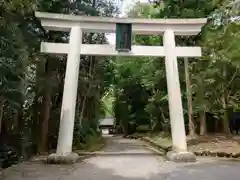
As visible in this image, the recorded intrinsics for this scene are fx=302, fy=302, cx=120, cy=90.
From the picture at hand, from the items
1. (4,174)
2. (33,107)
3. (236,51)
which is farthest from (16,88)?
(236,51)

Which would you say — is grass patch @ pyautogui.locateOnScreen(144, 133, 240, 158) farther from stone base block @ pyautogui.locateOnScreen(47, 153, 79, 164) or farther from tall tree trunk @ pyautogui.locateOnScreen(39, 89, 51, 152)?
tall tree trunk @ pyautogui.locateOnScreen(39, 89, 51, 152)

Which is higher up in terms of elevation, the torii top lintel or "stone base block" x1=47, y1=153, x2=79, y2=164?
the torii top lintel

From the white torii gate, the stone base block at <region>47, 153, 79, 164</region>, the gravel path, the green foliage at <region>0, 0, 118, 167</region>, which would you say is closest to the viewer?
the gravel path

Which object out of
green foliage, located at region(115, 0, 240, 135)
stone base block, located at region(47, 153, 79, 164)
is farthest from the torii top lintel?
→ stone base block, located at region(47, 153, 79, 164)

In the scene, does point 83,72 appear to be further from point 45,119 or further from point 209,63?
point 209,63

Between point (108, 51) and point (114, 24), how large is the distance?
1.00 m

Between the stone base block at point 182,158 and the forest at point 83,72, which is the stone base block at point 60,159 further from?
the stone base block at point 182,158

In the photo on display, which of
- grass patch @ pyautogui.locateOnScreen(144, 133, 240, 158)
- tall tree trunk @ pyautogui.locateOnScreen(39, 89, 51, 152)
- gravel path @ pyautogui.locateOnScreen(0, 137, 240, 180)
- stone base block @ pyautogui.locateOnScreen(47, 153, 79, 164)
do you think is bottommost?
gravel path @ pyautogui.locateOnScreen(0, 137, 240, 180)

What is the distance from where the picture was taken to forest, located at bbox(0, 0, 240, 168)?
27.6 feet

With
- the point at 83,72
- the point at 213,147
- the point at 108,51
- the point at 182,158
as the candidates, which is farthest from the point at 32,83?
the point at 213,147

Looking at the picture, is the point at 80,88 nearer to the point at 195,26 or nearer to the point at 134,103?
the point at 195,26

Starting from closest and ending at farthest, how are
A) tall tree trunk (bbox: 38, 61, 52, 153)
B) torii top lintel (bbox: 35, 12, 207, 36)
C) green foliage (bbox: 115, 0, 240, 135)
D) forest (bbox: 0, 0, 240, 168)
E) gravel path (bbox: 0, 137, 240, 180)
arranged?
gravel path (bbox: 0, 137, 240, 180)
forest (bbox: 0, 0, 240, 168)
torii top lintel (bbox: 35, 12, 207, 36)
tall tree trunk (bbox: 38, 61, 52, 153)
green foliage (bbox: 115, 0, 240, 135)

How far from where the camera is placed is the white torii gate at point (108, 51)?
9.91m

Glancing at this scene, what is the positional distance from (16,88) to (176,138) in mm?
5427
